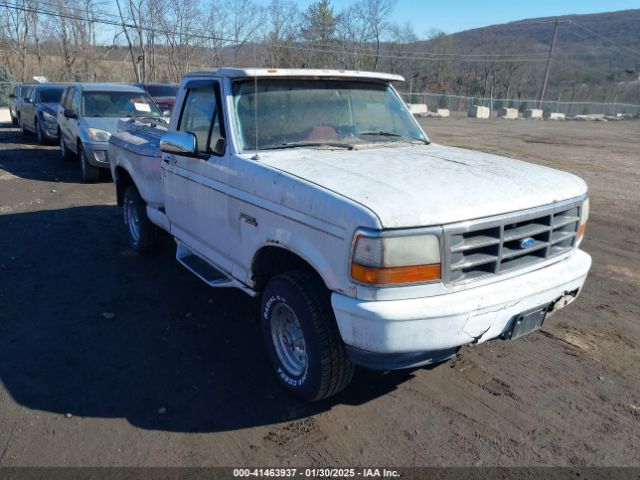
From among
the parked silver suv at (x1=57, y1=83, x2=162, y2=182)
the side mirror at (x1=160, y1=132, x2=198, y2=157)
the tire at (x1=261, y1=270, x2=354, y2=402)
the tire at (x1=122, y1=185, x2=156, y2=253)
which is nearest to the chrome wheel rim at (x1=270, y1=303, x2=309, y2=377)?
the tire at (x1=261, y1=270, x2=354, y2=402)

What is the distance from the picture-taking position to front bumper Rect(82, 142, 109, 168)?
32.5ft

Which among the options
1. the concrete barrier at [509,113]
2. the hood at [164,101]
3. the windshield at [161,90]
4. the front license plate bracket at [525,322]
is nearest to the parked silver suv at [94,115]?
the hood at [164,101]

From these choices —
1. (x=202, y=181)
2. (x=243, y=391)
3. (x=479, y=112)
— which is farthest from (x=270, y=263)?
(x=479, y=112)

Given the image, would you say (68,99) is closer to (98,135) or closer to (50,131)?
(98,135)

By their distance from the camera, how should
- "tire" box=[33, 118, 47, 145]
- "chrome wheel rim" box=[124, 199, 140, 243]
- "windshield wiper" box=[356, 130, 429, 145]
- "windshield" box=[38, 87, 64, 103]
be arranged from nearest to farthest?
"windshield wiper" box=[356, 130, 429, 145] → "chrome wheel rim" box=[124, 199, 140, 243] → "tire" box=[33, 118, 47, 145] → "windshield" box=[38, 87, 64, 103]

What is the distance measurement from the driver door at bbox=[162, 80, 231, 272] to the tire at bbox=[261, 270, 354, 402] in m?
0.75

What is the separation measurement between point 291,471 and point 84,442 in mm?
1245

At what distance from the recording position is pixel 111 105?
1088cm

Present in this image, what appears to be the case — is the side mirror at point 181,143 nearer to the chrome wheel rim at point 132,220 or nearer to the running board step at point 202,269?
the running board step at point 202,269

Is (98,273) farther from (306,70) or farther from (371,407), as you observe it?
(371,407)

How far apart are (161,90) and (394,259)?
52.3 feet

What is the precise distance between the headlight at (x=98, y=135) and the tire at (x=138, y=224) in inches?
164

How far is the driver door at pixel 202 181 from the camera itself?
3.83 meters

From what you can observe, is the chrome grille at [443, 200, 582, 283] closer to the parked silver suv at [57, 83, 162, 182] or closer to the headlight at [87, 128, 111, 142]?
the parked silver suv at [57, 83, 162, 182]
